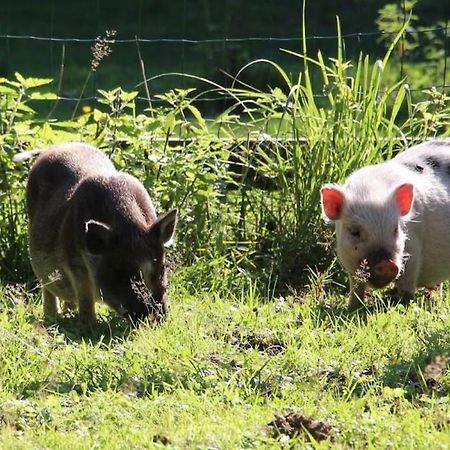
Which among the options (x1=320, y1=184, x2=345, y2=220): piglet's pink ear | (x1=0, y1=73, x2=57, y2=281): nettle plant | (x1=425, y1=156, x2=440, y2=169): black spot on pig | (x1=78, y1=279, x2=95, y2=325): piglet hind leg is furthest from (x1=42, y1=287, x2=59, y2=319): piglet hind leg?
(x1=425, y1=156, x2=440, y2=169): black spot on pig

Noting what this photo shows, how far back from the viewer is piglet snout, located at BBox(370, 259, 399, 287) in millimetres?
7629

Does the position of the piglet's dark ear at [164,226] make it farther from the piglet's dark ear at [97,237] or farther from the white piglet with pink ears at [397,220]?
the white piglet with pink ears at [397,220]

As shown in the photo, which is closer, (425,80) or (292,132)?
(292,132)

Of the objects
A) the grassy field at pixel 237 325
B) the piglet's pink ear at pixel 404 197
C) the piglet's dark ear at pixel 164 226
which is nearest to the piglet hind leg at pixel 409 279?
the grassy field at pixel 237 325

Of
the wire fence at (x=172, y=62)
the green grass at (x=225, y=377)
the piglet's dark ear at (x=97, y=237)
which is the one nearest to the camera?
the green grass at (x=225, y=377)

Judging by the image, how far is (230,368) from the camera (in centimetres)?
648

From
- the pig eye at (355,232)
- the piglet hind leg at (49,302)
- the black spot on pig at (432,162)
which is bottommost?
the piglet hind leg at (49,302)

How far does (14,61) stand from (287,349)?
1232 centimetres

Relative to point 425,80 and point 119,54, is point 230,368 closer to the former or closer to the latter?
point 425,80

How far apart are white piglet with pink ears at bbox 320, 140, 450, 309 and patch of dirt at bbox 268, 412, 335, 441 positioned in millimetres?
1880

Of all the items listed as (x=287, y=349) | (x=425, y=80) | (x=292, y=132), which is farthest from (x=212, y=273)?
(x=425, y=80)

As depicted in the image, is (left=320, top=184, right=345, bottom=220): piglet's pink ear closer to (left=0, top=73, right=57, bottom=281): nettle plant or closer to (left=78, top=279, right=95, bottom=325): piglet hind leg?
(left=78, top=279, right=95, bottom=325): piglet hind leg

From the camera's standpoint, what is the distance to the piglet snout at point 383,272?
763 cm

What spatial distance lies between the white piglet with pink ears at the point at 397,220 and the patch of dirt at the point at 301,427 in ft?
6.17
